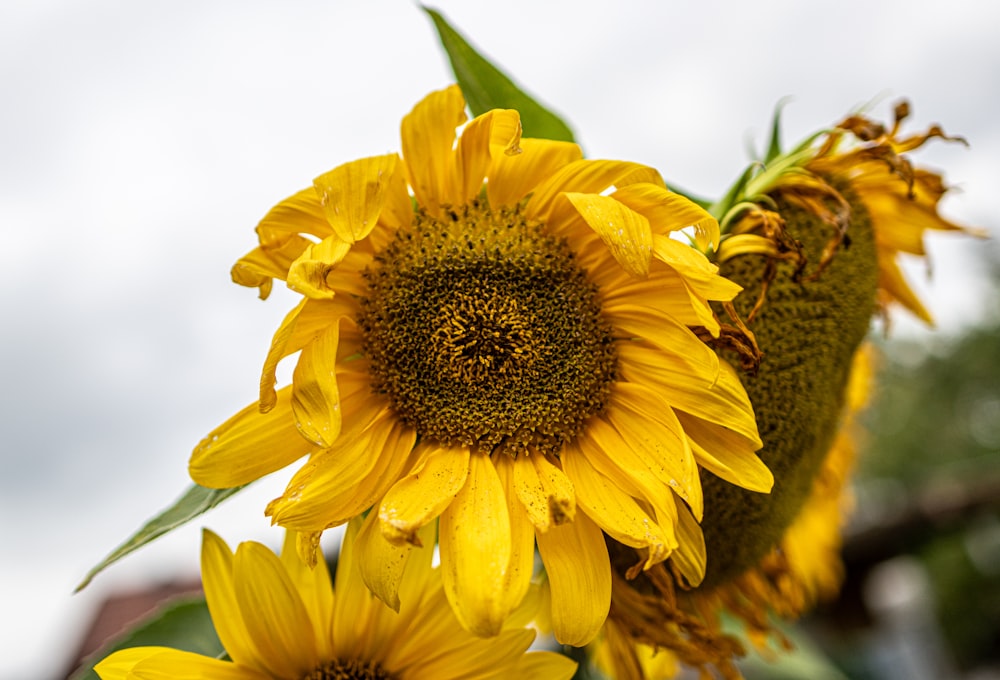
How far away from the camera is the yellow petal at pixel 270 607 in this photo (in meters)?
0.60

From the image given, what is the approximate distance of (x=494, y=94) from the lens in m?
0.71

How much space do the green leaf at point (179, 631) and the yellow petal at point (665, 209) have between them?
1.60 feet

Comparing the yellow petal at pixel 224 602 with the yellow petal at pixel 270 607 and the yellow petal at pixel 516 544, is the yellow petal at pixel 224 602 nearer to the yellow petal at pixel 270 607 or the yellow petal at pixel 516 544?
the yellow petal at pixel 270 607

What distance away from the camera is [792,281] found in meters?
0.71

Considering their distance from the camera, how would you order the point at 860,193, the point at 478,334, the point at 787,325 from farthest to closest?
the point at 860,193, the point at 787,325, the point at 478,334

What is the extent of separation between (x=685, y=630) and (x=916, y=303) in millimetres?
446

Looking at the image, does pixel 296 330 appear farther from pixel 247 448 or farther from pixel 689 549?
pixel 689 549

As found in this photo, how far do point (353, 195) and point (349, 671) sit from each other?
358mm

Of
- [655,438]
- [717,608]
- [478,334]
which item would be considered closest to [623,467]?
[655,438]

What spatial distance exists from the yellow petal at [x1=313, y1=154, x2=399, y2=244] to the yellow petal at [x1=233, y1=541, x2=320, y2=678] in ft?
0.77

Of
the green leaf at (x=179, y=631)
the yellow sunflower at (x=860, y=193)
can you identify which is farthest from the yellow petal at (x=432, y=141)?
the green leaf at (x=179, y=631)

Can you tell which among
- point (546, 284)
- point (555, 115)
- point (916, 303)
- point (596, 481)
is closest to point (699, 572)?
point (596, 481)

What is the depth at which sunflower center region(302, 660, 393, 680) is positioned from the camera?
0.65m

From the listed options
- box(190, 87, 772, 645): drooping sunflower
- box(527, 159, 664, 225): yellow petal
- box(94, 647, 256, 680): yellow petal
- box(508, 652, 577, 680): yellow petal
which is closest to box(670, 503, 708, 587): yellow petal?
box(190, 87, 772, 645): drooping sunflower
